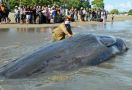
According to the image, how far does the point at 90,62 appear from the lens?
391 inches

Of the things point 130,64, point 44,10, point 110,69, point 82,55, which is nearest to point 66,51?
point 82,55

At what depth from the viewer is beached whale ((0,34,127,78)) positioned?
8.42m

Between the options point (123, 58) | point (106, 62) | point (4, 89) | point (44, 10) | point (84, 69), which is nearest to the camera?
point (4, 89)

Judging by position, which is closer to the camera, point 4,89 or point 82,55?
point 4,89

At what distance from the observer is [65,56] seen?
31.0ft

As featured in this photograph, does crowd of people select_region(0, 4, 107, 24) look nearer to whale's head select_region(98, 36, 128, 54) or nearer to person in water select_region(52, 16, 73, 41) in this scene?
person in water select_region(52, 16, 73, 41)

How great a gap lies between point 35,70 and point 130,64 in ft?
10.7

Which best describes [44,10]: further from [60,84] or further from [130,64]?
[60,84]

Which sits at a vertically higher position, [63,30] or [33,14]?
[63,30]

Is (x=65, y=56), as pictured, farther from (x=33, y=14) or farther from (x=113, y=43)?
(x=33, y=14)

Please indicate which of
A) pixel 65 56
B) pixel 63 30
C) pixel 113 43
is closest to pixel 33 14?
pixel 63 30

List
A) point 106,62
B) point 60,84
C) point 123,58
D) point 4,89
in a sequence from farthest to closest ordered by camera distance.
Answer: point 123,58
point 106,62
point 60,84
point 4,89

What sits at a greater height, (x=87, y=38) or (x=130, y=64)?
(x=87, y=38)

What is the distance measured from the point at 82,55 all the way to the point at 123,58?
2.17 m
